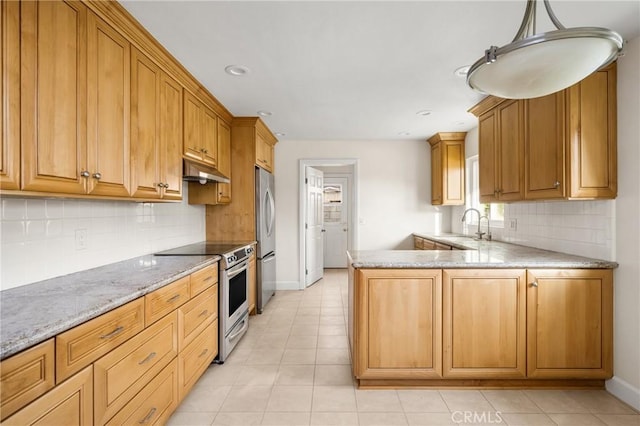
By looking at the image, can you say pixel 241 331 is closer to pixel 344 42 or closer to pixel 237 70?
pixel 237 70

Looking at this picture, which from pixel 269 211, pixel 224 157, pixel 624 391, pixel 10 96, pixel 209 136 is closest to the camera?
pixel 10 96

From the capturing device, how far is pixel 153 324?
1624 millimetres

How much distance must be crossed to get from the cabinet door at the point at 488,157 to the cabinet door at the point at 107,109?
3039 millimetres

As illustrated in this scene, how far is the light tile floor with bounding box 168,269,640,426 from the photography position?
1.89m

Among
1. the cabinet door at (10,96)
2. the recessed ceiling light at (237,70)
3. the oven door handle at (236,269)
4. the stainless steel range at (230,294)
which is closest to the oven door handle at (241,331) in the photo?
the stainless steel range at (230,294)

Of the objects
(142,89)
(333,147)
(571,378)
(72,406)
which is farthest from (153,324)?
(333,147)

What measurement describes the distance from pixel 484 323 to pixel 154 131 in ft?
8.77

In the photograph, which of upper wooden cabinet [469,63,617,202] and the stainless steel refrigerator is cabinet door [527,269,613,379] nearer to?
upper wooden cabinet [469,63,617,202]

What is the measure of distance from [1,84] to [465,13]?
220cm

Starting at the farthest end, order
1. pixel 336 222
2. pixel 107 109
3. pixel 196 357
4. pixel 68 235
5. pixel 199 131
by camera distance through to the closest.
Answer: pixel 336 222
pixel 199 131
pixel 196 357
pixel 68 235
pixel 107 109

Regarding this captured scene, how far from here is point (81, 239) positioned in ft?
6.24

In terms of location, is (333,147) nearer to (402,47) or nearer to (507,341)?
(402,47)

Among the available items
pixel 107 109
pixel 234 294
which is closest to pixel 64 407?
pixel 107 109

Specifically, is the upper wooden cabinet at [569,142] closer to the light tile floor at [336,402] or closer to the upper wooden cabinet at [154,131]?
the light tile floor at [336,402]
